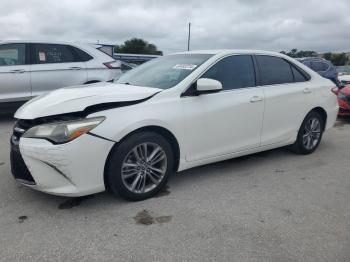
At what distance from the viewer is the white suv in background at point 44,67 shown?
6.80 m

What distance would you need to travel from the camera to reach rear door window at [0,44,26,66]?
6.76 meters

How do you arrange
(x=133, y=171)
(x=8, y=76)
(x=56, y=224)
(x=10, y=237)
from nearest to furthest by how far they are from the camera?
(x=10, y=237), (x=56, y=224), (x=133, y=171), (x=8, y=76)

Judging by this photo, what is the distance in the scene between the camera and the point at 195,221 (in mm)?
3068

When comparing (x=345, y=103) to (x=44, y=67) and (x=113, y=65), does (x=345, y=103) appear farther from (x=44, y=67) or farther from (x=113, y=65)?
(x=44, y=67)

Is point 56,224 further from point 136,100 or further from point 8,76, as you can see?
point 8,76

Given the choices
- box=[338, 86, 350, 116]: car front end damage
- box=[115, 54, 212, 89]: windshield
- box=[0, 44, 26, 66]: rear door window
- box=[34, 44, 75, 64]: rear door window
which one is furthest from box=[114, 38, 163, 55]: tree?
box=[115, 54, 212, 89]: windshield

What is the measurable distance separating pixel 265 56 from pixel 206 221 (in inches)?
99.5

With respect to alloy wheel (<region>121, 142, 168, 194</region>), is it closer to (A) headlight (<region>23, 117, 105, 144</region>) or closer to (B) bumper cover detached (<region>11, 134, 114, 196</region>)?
(B) bumper cover detached (<region>11, 134, 114, 196</region>)

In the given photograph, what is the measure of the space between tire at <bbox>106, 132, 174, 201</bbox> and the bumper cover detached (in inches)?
4.6

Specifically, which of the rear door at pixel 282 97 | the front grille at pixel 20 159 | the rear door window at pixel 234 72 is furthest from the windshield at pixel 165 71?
the front grille at pixel 20 159

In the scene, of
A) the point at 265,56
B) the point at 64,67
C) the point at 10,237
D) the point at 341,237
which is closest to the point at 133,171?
the point at 10,237

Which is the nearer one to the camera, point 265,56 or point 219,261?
point 219,261

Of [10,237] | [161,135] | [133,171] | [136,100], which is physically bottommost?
[10,237]

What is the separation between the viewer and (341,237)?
2895 mm
